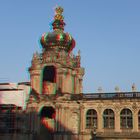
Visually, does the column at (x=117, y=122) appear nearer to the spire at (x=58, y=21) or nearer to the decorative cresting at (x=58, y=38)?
the decorative cresting at (x=58, y=38)

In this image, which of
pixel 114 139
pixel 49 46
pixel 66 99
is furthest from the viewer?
pixel 49 46

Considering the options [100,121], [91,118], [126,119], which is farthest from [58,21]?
[126,119]

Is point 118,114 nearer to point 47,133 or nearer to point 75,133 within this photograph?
point 75,133

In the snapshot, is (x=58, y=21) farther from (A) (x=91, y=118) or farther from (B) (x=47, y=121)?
(A) (x=91, y=118)

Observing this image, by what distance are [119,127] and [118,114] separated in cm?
195

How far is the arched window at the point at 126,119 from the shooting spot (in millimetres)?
55531

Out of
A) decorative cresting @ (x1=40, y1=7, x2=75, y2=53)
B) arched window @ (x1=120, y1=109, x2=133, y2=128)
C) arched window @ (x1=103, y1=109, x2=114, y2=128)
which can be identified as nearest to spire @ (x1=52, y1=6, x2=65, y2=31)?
decorative cresting @ (x1=40, y1=7, x2=75, y2=53)

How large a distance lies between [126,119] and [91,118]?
544 cm

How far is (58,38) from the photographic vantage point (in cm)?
6456

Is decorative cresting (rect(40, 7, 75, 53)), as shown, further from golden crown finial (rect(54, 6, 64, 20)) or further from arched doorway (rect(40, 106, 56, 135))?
arched doorway (rect(40, 106, 56, 135))

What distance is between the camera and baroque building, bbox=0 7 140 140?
184 feet

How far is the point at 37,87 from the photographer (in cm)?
6225

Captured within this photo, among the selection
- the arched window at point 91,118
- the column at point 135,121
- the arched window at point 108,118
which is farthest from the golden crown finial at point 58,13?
the column at point 135,121

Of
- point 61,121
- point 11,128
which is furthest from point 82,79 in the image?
point 11,128
